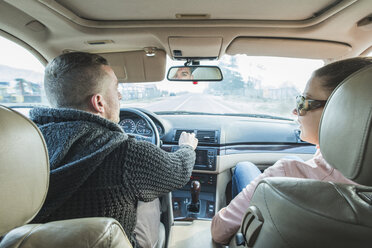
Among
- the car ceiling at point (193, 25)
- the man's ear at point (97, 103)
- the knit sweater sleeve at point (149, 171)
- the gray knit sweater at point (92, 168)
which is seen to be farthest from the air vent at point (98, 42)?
the knit sweater sleeve at point (149, 171)

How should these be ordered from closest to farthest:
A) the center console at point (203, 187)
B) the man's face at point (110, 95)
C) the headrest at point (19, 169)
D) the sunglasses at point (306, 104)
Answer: the headrest at point (19, 169)
the sunglasses at point (306, 104)
the man's face at point (110, 95)
the center console at point (203, 187)

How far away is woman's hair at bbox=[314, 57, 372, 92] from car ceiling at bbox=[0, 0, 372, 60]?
24.2 inches

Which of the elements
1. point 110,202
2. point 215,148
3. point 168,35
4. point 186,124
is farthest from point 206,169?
point 110,202

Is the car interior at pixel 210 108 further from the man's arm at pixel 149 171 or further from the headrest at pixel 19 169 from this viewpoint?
the man's arm at pixel 149 171

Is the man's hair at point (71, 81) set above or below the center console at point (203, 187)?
above

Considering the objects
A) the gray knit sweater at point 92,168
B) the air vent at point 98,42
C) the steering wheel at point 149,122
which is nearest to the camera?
the gray knit sweater at point 92,168

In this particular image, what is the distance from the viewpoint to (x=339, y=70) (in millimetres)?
1327

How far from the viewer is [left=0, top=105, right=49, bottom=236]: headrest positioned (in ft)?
1.72

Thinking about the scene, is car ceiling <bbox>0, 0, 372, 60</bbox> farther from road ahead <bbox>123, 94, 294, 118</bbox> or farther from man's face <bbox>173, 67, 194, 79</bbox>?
road ahead <bbox>123, 94, 294, 118</bbox>

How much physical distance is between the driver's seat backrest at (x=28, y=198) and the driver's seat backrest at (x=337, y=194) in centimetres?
56

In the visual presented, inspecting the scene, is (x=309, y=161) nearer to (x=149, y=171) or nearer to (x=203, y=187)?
(x=149, y=171)

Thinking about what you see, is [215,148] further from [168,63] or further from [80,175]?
[80,175]

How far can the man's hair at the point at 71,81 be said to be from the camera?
4.87 ft

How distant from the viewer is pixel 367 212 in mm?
723
